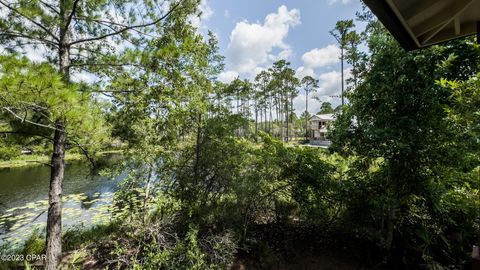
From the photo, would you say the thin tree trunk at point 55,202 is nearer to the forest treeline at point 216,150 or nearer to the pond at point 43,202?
the forest treeline at point 216,150

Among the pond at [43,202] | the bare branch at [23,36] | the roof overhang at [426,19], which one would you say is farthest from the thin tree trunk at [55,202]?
the roof overhang at [426,19]

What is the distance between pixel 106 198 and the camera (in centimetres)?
779

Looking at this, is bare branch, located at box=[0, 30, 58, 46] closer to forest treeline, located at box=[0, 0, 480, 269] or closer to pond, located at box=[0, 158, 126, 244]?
forest treeline, located at box=[0, 0, 480, 269]

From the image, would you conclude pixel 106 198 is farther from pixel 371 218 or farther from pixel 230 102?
pixel 371 218

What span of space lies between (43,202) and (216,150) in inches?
293

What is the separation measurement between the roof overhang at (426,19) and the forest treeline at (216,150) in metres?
1.07

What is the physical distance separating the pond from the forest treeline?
125 centimetres

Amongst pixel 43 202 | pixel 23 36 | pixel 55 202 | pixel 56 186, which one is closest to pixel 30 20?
pixel 23 36

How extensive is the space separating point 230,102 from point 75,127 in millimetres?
3040

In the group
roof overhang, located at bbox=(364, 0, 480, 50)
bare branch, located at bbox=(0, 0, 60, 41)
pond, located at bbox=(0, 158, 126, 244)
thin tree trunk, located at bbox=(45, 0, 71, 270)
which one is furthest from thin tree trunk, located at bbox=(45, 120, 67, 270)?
roof overhang, located at bbox=(364, 0, 480, 50)

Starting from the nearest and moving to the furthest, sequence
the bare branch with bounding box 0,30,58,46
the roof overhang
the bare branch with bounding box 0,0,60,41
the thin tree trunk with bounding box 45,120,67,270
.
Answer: the roof overhang < the bare branch with bounding box 0,0,60,41 < the bare branch with bounding box 0,30,58,46 < the thin tree trunk with bounding box 45,120,67,270

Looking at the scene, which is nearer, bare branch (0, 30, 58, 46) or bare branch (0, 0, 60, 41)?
bare branch (0, 0, 60, 41)

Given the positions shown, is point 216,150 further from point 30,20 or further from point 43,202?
point 43,202

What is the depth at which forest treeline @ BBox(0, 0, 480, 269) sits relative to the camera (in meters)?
2.58
